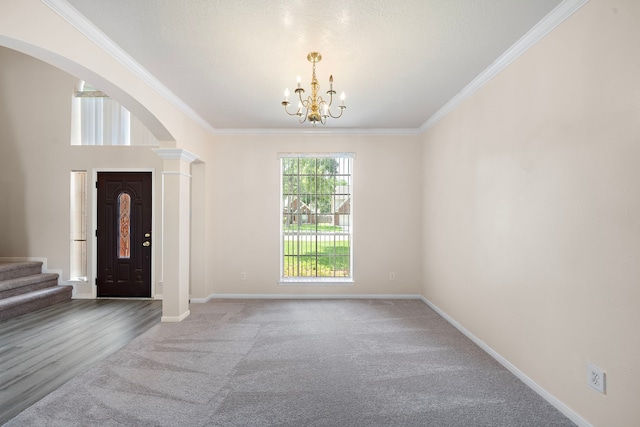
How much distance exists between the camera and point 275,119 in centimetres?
456

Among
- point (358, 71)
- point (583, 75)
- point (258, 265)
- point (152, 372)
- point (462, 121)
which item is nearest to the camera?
point (583, 75)

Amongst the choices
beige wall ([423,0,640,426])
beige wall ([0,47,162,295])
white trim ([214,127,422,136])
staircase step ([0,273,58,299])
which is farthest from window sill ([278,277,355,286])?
staircase step ([0,273,58,299])

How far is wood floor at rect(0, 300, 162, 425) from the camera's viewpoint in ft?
8.09

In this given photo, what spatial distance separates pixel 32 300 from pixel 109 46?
12.9ft

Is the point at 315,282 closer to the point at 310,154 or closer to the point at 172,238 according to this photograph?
the point at 310,154

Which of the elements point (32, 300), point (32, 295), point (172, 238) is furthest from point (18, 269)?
point (172, 238)

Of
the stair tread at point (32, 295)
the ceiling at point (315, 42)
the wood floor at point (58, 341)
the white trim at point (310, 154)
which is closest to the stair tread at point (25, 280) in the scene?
the stair tread at point (32, 295)

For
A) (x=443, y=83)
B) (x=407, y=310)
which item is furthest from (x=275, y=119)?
(x=407, y=310)

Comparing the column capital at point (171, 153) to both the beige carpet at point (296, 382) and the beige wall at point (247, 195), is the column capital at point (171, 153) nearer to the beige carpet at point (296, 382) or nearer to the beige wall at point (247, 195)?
the beige wall at point (247, 195)

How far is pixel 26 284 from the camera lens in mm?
4582

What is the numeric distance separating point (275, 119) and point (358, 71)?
182 cm

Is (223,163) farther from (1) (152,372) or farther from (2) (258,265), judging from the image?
(1) (152,372)

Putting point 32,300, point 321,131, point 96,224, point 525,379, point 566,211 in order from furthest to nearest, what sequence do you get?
point 96,224
point 321,131
point 32,300
point 525,379
point 566,211

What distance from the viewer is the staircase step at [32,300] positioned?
13.3ft
